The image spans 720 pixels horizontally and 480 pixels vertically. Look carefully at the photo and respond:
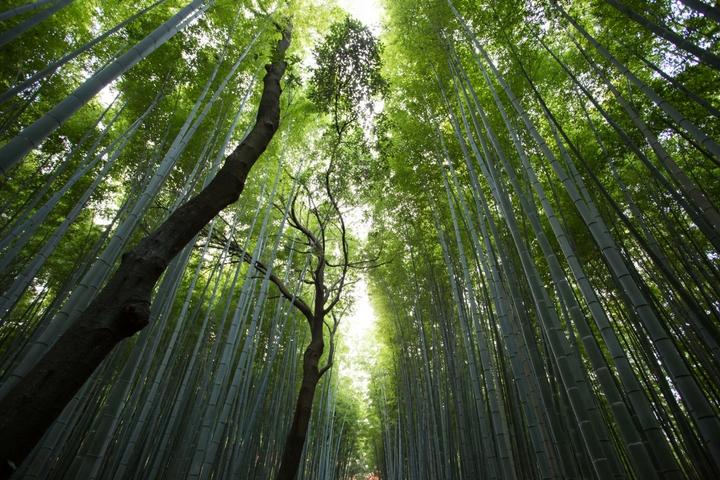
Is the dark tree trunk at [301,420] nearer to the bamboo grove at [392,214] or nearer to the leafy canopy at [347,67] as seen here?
the bamboo grove at [392,214]

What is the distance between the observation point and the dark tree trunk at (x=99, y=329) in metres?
0.92

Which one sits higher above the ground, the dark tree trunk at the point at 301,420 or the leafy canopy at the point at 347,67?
the leafy canopy at the point at 347,67

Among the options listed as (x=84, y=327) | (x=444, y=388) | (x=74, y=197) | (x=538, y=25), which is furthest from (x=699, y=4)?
→ (x=74, y=197)

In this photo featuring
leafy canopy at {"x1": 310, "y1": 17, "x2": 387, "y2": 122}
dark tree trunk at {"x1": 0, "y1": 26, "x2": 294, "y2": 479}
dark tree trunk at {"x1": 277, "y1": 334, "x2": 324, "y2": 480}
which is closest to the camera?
dark tree trunk at {"x1": 0, "y1": 26, "x2": 294, "y2": 479}

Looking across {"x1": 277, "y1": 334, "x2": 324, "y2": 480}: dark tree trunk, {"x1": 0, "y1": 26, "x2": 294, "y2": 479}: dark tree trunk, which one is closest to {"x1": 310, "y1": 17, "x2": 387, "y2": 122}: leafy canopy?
{"x1": 0, "y1": 26, "x2": 294, "y2": 479}: dark tree trunk

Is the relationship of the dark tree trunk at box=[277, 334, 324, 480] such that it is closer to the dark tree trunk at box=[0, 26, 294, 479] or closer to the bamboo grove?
the bamboo grove

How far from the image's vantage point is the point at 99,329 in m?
1.11

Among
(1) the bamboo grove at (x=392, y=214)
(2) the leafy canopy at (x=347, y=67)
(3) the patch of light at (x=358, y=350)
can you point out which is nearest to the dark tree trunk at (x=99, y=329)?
(1) the bamboo grove at (x=392, y=214)

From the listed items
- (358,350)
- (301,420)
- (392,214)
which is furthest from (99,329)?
(358,350)

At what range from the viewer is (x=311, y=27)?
3.99 meters

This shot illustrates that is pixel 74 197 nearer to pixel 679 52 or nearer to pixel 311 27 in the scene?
pixel 311 27

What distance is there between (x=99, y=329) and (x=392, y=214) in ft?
16.8

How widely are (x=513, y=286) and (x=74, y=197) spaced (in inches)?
270

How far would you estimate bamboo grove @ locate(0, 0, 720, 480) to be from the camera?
1.69 m
